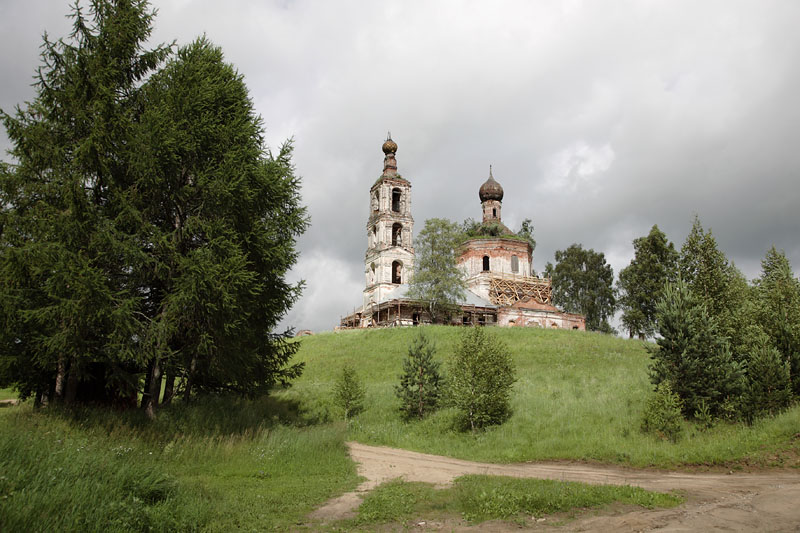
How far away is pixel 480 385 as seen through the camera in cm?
1830

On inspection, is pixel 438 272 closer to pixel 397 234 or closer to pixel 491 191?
pixel 397 234

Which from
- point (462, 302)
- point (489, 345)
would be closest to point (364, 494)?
point (489, 345)

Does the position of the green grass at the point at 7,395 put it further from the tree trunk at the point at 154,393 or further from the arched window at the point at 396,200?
the arched window at the point at 396,200

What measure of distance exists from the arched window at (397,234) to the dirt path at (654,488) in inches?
1662

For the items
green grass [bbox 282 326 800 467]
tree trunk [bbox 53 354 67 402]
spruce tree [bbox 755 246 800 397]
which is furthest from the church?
tree trunk [bbox 53 354 67 402]

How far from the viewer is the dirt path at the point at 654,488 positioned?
23.9ft

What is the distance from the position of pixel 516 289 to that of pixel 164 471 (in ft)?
159

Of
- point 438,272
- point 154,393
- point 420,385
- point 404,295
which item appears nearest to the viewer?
point 154,393

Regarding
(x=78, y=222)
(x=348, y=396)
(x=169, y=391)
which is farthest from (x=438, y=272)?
(x=78, y=222)

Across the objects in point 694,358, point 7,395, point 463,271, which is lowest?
point 7,395

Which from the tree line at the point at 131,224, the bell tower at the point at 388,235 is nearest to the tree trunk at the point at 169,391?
the tree line at the point at 131,224

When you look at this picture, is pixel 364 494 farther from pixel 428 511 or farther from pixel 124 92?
pixel 124 92

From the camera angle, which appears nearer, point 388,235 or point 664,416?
point 664,416

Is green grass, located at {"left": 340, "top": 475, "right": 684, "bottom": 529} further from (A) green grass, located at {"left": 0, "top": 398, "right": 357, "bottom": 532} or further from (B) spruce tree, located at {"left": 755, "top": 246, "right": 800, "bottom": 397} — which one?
(B) spruce tree, located at {"left": 755, "top": 246, "right": 800, "bottom": 397}
